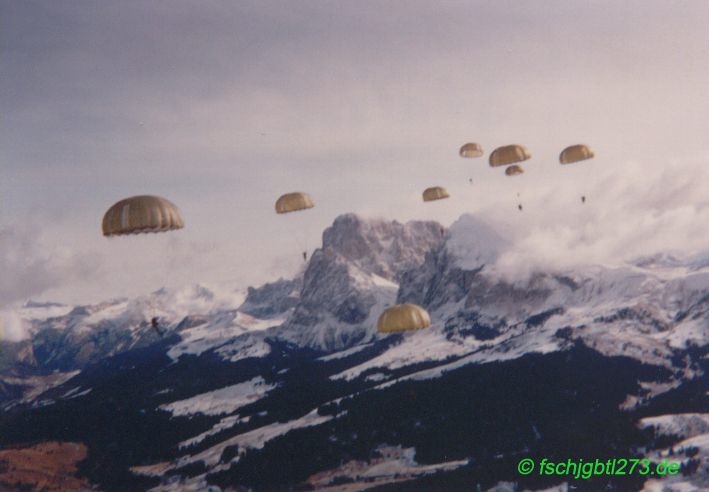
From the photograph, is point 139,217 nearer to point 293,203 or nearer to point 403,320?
point 293,203

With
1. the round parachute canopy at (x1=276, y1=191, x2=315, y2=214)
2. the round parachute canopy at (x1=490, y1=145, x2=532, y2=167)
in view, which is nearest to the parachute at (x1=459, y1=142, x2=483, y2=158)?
the round parachute canopy at (x1=490, y1=145, x2=532, y2=167)

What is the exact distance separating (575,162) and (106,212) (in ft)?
295

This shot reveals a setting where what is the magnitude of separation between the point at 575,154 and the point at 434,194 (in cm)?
4448

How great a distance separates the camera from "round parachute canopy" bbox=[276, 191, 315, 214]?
328 feet

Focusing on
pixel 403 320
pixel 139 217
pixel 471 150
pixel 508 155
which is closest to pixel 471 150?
pixel 471 150

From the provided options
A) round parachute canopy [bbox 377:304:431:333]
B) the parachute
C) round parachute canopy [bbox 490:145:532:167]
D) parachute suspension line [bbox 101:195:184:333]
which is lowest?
round parachute canopy [bbox 377:304:431:333]

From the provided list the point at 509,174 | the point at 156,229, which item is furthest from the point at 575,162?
the point at 156,229

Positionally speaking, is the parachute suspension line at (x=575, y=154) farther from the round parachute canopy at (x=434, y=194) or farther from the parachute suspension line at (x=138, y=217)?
the parachute suspension line at (x=138, y=217)

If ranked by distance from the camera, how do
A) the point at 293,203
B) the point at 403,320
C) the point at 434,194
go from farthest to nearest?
1. the point at 434,194
2. the point at 293,203
3. the point at 403,320

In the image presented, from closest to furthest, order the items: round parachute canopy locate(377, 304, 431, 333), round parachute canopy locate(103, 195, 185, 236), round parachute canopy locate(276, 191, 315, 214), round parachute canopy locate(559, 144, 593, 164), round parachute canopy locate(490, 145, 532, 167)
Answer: round parachute canopy locate(103, 195, 185, 236) → round parachute canopy locate(377, 304, 431, 333) → round parachute canopy locate(276, 191, 315, 214) → round parachute canopy locate(490, 145, 532, 167) → round parachute canopy locate(559, 144, 593, 164)

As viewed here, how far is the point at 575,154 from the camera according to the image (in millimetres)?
120625

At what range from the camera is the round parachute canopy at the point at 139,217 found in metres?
69.3

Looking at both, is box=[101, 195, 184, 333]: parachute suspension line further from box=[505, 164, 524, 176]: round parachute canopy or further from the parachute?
box=[505, 164, 524, 176]: round parachute canopy

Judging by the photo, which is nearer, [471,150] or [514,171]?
[471,150]
